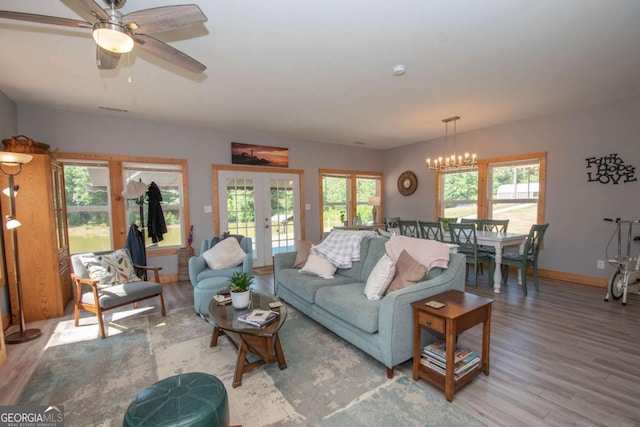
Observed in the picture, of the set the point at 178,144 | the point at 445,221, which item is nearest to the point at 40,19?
the point at 178,144

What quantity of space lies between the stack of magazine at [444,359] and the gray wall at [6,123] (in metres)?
4.27

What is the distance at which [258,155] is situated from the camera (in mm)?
5738

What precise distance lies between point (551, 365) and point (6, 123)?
6.25m

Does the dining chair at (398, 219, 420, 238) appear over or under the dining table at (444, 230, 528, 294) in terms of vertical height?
over

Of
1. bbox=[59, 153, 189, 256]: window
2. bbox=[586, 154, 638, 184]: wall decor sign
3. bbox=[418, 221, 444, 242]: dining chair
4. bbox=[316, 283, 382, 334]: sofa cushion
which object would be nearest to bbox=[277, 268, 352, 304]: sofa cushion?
bbox=[316, 283, 382, 334]: sofa cushion

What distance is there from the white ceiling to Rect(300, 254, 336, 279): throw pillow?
2041 mm

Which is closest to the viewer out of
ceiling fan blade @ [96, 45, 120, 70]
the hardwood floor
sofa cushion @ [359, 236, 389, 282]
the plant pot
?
the hardwood floor

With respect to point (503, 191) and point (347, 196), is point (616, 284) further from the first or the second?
point (347, 196)

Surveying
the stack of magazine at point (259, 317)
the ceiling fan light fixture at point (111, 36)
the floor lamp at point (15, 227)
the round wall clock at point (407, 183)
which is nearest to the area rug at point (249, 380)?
the floor lamp at point (15, 227)

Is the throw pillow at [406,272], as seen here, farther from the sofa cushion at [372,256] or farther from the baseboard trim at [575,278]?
the baseboard trim at [575,278]

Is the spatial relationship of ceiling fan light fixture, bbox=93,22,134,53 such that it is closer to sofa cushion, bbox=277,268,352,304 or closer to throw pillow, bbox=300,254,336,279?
sofa cushion, bbox=277,268,352,304

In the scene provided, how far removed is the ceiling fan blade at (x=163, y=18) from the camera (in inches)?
60.5

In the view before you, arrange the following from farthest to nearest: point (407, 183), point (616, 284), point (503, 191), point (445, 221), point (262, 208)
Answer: point (407, 183), point (262, 208), point (445, 221), point (503, 191), point (616, 284)

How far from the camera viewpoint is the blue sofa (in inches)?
84.2
